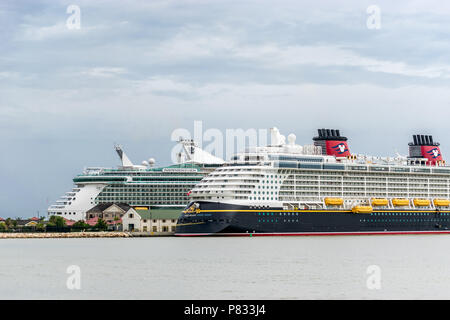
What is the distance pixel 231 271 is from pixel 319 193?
130 feet

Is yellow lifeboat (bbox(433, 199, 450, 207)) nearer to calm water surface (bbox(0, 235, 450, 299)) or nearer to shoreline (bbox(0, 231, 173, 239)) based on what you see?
calm water surface (bbox(0, 235, 450, 299))

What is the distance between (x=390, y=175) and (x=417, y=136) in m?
10.3

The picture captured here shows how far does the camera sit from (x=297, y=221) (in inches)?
3091

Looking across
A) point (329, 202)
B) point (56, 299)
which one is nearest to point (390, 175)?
point (329, 202)

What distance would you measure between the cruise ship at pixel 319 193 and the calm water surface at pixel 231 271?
9.09 meters

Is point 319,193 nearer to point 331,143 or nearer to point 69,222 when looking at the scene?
point 331,143

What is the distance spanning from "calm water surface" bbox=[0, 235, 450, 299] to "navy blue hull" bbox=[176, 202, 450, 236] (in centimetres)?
767

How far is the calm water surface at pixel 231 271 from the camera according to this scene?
36.9 m

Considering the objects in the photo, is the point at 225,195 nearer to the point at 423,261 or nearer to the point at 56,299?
the point at 423,261

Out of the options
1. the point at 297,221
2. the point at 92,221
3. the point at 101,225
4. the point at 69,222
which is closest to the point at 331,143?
the point at 297,221

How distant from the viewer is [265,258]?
2040 inches

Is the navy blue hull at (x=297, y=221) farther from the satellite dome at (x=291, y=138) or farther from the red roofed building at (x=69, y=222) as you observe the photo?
the red roofed building at (x=69, y=222)

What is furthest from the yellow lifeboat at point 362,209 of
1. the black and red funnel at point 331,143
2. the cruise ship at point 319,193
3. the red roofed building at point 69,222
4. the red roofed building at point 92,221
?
the red roofed building at point 69,222
